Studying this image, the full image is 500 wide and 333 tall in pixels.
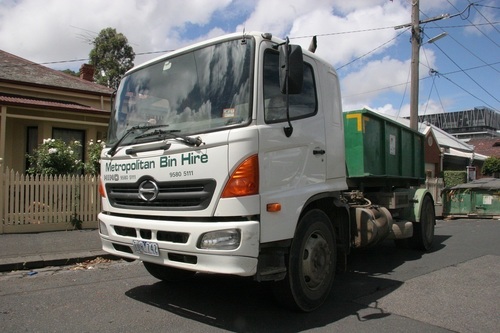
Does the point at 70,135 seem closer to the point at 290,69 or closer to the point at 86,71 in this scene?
the point at 86,71

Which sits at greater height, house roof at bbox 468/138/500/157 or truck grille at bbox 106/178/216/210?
house roof at bbox 468/138/500/157

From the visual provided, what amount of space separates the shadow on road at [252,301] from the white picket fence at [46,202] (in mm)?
4879

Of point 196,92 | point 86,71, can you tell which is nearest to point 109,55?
point 86,71

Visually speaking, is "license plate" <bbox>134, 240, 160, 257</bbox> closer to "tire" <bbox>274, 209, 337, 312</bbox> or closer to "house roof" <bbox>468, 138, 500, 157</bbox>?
"tire" <bbox>274, 209, 337, 312</bbox>

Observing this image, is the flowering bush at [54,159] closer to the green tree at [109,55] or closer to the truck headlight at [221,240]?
the truck headlight at [221,240]

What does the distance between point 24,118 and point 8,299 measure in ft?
28.7

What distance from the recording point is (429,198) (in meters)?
8.62

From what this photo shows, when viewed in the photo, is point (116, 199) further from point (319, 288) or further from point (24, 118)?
point (24, 118)

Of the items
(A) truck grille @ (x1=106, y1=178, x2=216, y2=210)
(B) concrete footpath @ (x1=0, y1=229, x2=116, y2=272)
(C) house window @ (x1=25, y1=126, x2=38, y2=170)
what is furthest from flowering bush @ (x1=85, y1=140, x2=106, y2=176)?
(A) truck grille @ (x1=106, y1=178, x2=216, y2=210)

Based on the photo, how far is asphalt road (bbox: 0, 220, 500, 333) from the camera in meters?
4.12

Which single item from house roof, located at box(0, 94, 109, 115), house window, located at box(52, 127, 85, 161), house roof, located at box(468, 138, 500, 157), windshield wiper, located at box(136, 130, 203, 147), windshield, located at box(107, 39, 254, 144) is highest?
house roof, located at box(468, 138, 500, 157)

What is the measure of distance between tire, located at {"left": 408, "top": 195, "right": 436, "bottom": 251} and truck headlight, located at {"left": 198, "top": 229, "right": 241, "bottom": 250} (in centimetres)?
556

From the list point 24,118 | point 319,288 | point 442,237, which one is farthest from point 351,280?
point 24,118

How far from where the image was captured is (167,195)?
400cm
